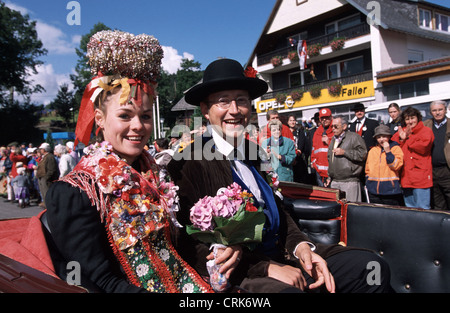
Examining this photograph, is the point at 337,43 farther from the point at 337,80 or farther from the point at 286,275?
the point at 286,275

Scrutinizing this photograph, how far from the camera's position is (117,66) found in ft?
5.54

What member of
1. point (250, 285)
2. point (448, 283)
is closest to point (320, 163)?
point (448, 283)

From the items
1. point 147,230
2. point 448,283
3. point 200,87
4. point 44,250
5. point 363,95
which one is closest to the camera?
point 44,250

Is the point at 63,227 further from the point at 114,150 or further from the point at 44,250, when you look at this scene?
the point at 114,150

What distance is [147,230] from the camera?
1.59 meters

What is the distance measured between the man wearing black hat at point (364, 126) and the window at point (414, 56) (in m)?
16.3

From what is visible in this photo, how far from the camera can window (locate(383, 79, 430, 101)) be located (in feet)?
47.2

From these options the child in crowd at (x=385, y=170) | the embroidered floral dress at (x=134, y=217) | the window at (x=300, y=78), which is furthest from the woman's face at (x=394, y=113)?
the window at (x=300, y=78)

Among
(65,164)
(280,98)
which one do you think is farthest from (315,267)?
(280,98)

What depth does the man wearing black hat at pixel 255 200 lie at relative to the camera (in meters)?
1.79

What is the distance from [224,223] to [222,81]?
93 centimetres

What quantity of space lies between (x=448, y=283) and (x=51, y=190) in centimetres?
230

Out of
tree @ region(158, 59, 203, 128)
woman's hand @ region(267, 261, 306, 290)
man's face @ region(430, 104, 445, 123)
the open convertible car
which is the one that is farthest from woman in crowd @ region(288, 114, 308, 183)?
tree @ region(158, 59, 203, 128)
